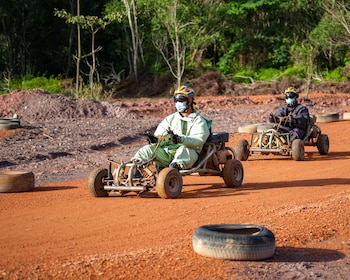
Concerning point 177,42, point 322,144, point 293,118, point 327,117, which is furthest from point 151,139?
point 177,42

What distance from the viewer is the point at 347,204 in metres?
10.1

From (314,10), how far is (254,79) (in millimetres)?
4199

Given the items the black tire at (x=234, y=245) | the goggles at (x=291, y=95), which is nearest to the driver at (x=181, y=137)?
the black tire at (x=234, y=245)

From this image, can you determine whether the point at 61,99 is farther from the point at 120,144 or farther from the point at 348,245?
the point at 348,245

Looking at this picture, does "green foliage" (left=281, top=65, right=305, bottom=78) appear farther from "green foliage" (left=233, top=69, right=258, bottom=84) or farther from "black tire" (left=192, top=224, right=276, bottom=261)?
"black tire" (left=192, top=224, right=276, bottom=261)

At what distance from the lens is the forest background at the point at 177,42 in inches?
1357

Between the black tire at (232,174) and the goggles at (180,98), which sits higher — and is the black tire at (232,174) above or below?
below

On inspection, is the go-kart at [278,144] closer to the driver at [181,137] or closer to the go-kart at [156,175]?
the go-kart at [156,175]

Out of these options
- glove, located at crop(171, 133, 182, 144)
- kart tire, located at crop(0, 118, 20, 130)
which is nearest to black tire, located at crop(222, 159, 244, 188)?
glove, located at crop(171, 133, 182, 144)

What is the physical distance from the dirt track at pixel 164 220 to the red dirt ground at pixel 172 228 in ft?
0.03

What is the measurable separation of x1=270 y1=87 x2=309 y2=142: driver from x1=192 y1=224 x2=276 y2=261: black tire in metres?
8.85

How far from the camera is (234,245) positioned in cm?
704

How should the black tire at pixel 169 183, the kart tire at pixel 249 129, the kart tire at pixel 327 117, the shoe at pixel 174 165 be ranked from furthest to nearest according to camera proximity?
the kart tire at pixel 327 117 < the kart tire at pixel 249 129 < the shoe at pixel 174 165 < the black tire at pixel 169 183

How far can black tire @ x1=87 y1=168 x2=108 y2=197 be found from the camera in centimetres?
1085
